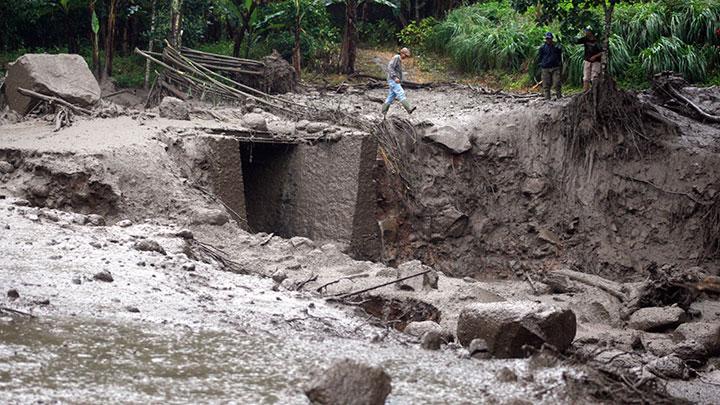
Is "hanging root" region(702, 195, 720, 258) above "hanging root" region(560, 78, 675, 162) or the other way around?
the other way around

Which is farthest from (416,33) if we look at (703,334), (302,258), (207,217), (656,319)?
(703,334)

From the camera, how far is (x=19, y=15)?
21375mm

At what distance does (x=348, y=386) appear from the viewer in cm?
512

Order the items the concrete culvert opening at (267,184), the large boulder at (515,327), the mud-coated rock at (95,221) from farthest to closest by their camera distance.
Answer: the concrete culvert opening at (267,184) → the mud-coated rock at (95,221) → the large boulder at (515,327)

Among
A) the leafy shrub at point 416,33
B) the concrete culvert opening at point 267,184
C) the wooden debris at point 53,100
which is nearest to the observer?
the wooden debris at point 53,100

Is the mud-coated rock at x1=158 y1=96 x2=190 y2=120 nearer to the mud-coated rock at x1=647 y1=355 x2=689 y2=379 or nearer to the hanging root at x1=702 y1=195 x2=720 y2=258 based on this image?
the hanging root at x1=702 y1=195 x2=720 y2=258

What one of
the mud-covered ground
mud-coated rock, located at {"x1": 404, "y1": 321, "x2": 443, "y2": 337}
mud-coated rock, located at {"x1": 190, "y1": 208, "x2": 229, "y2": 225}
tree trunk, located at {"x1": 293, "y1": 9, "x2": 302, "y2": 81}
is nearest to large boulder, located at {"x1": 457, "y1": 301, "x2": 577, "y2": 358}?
the mud-covered ground

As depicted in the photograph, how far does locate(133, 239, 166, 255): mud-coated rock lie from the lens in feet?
29.6

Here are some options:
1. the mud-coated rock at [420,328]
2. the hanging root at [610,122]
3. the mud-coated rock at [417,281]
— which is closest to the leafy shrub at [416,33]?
the hanging root at [610,122]

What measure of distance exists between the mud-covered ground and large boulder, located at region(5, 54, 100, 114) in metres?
0.91

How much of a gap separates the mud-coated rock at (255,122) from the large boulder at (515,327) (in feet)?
24.0

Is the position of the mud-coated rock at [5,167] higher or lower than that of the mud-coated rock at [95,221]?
higher

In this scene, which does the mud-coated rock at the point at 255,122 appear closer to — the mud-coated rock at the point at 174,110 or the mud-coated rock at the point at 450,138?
the mud-coated rock at the point at 174,110

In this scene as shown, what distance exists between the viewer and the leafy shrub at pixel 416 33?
2456 centimetres
